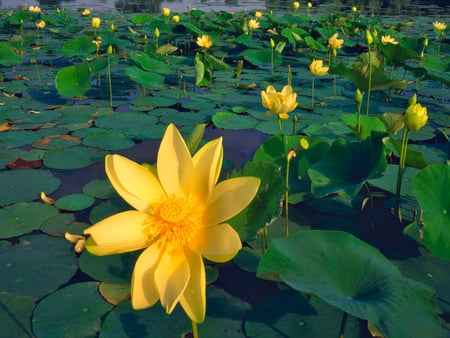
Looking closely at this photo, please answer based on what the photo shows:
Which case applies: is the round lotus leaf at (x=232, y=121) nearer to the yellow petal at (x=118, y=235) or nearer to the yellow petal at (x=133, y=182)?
the yellow petal at (x=133, y=182)

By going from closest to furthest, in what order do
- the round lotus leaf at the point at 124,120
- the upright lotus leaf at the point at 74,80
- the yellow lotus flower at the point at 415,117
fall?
the yellow lotus flower at the point at 415,117 → the round lotus leaf at the point at 124,120 → the upright lotus leaf at the point at 74,80

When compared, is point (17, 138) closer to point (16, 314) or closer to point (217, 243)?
point (16, 314)

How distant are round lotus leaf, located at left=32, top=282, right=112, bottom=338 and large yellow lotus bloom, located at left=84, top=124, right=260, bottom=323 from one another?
0.35 meters

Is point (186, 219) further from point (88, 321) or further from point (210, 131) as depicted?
point (210, 131)

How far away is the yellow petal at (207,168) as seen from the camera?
1.38 m

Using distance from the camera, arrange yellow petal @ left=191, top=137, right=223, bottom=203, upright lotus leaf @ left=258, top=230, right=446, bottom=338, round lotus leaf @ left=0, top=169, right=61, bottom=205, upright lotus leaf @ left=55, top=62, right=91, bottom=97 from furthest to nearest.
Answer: upright lotus leaf @ left=55, top=62, right=91, bottom=97 < round lotus leaf @ left=0, top=169, right=61, bottom=205 < yellow petal @ left=191, top=137, right=223, bottom=203 < upright lotus leaf @ left=258, top=230, right=446, bottom=338

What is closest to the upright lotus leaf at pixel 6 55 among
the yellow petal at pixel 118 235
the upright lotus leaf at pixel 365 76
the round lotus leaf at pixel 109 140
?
the round lotus leaf at pixel 109 140

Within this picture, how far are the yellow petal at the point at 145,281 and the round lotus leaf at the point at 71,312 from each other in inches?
15.1

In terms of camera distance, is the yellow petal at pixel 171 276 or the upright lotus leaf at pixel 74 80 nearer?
the yellow petal at pixel 171 276

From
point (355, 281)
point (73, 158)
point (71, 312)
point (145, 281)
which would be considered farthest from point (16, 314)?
point (73, 158)

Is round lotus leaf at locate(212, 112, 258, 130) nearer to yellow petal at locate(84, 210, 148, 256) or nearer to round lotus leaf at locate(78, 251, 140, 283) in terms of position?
round lotus leaf at locate(78, 251, 140, 283)

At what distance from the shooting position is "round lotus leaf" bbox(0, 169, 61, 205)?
2.36 meters

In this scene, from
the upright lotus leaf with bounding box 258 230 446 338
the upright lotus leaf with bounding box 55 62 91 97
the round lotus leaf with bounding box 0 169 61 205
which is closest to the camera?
the upright lotus leaf with bounding box 258 230 446 338

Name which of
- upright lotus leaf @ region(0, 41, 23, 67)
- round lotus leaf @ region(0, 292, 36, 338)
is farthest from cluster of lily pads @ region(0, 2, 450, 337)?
upright lotus leaf @ region(0, 41, 23, 67)
